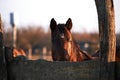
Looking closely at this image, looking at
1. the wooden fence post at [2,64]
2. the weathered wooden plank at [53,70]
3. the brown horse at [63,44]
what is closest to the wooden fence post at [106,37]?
the weathered wooden plank at [53,70]

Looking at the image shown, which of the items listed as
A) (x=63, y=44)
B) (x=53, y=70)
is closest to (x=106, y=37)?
(x=53, y=70)

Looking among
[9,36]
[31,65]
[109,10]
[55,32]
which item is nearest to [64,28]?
[55,32]

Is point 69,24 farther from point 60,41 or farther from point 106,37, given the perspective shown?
point 106,37

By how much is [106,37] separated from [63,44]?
2.18 m

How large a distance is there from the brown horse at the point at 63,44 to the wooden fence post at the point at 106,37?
6.60 feet

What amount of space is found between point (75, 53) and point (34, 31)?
1752 inches

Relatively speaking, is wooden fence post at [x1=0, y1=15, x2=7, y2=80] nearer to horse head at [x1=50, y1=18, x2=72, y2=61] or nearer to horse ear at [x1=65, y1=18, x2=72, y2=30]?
horse head at [x1=50, y1=18, x2=72, y2=61]

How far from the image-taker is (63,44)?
6.32m

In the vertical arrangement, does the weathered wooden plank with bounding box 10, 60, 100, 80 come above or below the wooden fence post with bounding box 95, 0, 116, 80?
below

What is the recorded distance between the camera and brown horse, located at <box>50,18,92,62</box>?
20.5 feet

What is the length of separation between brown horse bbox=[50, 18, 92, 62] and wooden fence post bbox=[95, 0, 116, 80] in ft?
6.60

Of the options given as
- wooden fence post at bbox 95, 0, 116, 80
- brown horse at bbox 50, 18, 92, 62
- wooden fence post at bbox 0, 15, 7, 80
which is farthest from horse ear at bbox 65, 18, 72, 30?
wooden fence post at bbox 95, 0, 116, 80

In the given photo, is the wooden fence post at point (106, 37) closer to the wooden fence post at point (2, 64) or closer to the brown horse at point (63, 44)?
the wooden fence post at point (2, 64)

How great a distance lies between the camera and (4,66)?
494cm
